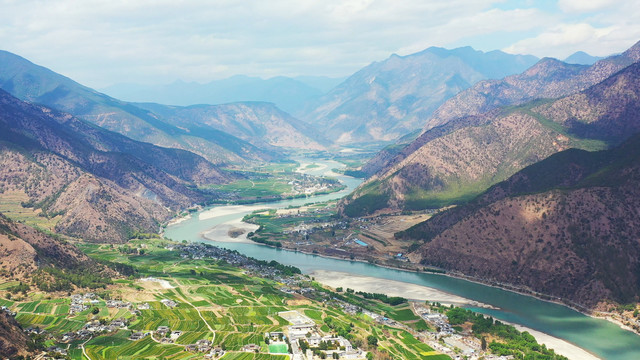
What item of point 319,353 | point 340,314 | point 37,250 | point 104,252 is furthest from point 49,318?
point 104,252

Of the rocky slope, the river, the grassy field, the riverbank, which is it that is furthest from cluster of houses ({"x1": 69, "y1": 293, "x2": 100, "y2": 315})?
the grassy field

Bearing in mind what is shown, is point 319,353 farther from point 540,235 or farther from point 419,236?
point 419,236

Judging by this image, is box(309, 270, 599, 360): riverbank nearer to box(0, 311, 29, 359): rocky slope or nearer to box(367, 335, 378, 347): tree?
box(367, 335, 378, 347): tree

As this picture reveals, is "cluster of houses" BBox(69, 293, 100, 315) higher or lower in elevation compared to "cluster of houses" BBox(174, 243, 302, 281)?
lower

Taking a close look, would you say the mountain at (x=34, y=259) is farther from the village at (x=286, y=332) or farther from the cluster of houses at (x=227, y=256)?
the cluster of houses at (x=227, y=256)

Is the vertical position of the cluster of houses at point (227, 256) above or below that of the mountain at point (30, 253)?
below

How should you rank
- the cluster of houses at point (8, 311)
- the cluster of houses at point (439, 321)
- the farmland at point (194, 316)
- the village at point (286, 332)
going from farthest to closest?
the cluster of houses at point (439, 321) < the cluster of houses at point (8, 311) < the village at point (286, 332) < the farmland at point (194, 316)

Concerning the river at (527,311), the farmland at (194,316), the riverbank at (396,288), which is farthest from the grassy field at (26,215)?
the riverbank at (396,288)

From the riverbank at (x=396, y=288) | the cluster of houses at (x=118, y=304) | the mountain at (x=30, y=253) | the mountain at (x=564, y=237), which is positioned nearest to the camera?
the cluster of houses at (x=118, y=304)

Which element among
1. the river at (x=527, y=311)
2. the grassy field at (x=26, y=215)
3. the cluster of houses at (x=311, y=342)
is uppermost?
the river at (x=527, y=311)
